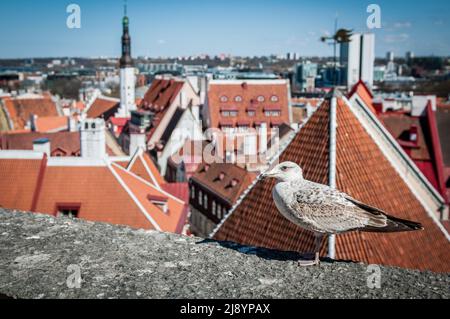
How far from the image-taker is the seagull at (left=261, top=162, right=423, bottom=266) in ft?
13.6

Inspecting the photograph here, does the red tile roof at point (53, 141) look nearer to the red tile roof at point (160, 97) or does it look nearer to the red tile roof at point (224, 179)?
the red tile roof at point (224, 179)

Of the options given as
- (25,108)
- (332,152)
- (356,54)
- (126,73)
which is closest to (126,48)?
(126,73)

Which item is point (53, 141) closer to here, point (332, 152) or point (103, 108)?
point (332, 152)

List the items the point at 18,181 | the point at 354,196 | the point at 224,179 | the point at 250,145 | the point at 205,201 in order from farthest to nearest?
the point at 250,145 → the point at 205,201 → the point at 224,179 → the point at 18,181 → the point at 354,196

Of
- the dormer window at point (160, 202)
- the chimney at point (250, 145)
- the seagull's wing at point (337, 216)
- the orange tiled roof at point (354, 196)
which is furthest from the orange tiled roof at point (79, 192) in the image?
the chimney at point (250, 145)

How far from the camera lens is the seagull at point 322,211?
415 cm

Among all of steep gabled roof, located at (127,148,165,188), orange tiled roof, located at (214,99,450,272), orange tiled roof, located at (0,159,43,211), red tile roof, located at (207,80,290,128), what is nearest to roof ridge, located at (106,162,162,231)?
orange tiled roof, located at (0,159,43,211)

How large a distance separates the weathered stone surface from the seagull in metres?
0.31

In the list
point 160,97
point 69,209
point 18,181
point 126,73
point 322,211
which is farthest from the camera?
point 126,73

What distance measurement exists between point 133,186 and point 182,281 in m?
13.1

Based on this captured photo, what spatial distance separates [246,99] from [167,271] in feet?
129

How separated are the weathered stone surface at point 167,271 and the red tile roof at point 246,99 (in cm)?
3663

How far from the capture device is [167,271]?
3.60 m

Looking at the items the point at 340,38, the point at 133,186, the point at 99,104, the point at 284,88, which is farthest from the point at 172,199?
the point at 99,104
